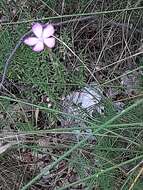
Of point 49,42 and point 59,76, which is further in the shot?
point 59,76

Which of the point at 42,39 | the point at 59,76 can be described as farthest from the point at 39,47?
the point at 59,76

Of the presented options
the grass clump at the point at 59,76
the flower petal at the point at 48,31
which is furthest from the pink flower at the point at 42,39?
the grass clump at the point at 59,76

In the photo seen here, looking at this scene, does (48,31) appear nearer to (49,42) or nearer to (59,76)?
(49,42)

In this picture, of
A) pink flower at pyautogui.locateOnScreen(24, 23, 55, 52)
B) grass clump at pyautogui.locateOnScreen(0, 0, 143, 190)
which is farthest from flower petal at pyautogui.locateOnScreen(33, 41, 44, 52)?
grass clump at pyautogui.locateOnScreen(0, 0, 143, 190)

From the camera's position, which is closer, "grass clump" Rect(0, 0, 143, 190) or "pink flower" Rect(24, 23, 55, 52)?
"pink flower" Rect(24, 23, 55, 52)

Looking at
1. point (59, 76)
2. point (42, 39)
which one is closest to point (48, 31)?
point (42, 39)

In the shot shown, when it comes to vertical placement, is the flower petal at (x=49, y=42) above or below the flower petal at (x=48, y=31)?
below

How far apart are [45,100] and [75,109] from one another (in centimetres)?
13

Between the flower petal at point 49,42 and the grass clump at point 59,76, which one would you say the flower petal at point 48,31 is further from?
the grass clump at point 59,76

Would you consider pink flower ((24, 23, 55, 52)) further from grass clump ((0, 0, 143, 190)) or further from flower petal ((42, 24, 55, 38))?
grass clump ((0, 0, 143, 190))

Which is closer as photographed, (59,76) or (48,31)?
(48,31)

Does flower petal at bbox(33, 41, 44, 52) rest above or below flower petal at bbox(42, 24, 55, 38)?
below

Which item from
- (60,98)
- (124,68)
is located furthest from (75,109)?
(124,68)

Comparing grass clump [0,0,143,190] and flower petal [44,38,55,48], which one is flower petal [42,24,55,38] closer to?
flower petal [44,38,55,48]
